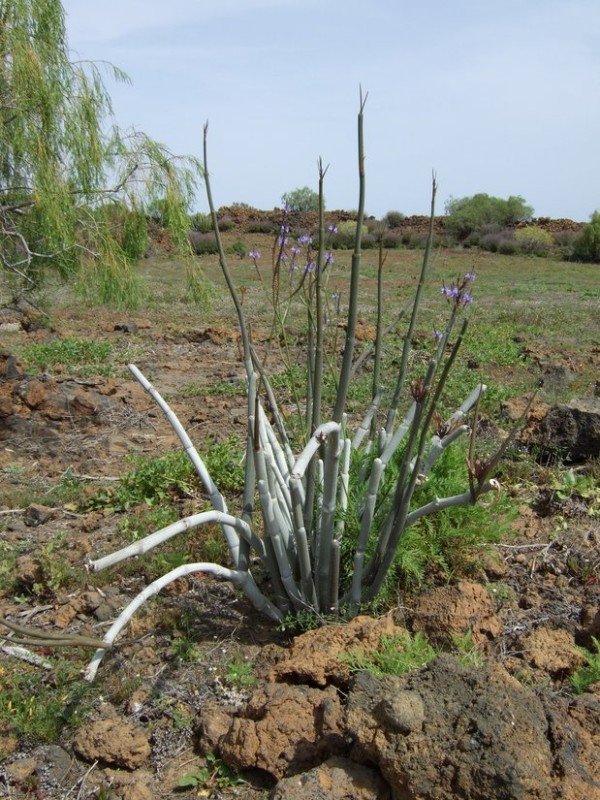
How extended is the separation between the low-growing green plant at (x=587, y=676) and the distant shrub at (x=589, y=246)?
2680 cm

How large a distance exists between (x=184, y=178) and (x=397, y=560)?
747 centimetres

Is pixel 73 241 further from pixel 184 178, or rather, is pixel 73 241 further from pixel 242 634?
pixel 242 634

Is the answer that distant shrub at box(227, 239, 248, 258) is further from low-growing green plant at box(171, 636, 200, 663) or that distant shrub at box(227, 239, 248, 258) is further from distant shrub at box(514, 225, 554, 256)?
low-growing green plant at box(171, 636, 200, 663)

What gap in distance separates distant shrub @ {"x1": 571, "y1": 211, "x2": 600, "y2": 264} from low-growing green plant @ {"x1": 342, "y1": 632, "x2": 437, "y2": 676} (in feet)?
88.7

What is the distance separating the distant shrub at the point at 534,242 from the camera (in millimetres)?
30441

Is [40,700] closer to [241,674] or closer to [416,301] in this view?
[241,674]

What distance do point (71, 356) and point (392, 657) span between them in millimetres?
7051

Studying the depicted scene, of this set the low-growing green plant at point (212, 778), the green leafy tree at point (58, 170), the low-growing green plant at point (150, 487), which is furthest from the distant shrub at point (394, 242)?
the low-growing green plant at point (212, 778)

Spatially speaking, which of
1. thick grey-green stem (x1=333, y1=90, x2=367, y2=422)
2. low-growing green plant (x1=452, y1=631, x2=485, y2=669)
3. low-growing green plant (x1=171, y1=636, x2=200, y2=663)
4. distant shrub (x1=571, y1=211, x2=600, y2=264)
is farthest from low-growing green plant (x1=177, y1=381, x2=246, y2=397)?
distant shrub (x1=571, y1=211, x2=600, y2=264)

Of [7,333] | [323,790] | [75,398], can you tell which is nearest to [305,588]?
[323,790]

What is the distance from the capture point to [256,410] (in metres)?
2.61

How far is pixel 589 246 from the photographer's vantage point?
28078 mm

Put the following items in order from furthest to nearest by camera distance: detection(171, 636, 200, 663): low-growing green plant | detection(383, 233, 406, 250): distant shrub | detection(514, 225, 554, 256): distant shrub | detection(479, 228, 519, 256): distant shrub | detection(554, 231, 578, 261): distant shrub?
detection(383, 233, 406, 250): distant shrub < detection(514, 225, 554, 256): distant shrub < detection(479, 228, 519, 256): distant shrub < detection(554, 231, 578, 261): distant shrub < detection(171, 636, 200, 663): low-growing green plant

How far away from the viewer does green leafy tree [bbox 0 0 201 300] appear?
831 cm
